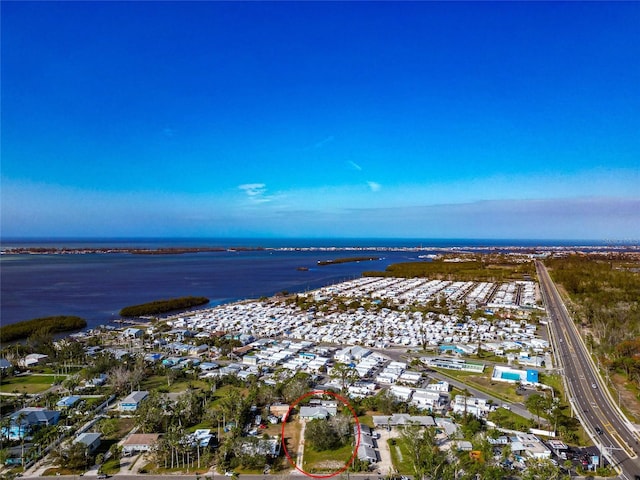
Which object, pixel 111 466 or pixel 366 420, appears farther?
pixel 366 420

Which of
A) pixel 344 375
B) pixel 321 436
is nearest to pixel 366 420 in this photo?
pixel 321 436

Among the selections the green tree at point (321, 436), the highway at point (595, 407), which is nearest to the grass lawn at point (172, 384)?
the green tree at point (321, 436)

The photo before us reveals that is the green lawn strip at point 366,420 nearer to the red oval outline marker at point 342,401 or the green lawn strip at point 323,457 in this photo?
the red oval outline marker at point 342,401

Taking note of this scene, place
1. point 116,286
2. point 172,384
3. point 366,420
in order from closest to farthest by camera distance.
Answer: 1. point 366,420
2. point 172,384
3. point 116,286

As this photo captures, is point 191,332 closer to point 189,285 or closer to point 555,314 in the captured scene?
point 189,285

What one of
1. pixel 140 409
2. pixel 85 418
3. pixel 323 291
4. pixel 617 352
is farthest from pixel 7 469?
pixel 323 291

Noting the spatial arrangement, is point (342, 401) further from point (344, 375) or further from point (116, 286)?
point (116, 286)
